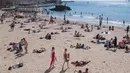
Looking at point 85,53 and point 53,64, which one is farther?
point 85,53

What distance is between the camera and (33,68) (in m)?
16.4

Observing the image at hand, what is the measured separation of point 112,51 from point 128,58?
259cm

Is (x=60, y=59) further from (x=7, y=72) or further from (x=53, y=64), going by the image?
(x=7, y=72)

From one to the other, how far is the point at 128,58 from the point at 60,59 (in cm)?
504

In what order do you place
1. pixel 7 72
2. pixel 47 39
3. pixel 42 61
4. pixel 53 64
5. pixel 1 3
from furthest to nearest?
pixel 1 3 < pixel 47 39 < pixel 42 61 < pixel 53 64 < pixel 7 72

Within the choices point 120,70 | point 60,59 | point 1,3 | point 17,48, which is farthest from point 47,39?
point 1,3

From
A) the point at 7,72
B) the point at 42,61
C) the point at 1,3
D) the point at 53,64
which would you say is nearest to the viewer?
the point at 7,72

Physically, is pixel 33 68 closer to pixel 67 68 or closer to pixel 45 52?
pixel 67 68

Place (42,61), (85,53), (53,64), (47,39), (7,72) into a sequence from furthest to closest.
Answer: (47,39) → (85,53) → (42,61) → (53,64) → (7,72)

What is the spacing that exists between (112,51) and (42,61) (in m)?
6.58

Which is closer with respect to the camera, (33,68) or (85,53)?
(33,68)

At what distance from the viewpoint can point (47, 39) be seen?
89.8 ft

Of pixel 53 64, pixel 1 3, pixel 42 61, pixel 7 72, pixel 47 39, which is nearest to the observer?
pixel 7 72

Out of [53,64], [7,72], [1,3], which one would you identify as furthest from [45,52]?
[1,3]
